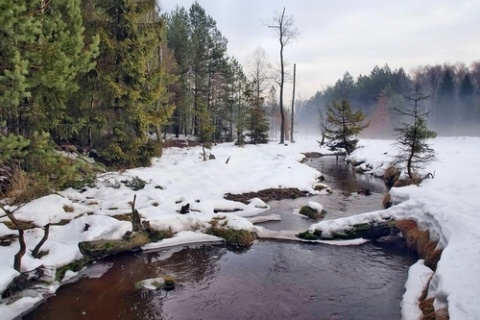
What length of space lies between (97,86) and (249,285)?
471 inches

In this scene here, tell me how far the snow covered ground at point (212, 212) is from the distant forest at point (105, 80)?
1.84 m

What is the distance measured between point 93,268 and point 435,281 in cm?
743

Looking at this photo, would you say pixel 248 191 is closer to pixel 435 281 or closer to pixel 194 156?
→ pixel 194 156

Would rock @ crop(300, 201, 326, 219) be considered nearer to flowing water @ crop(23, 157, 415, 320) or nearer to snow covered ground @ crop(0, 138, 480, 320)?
snow covered ground @ crop(0, 138, 480, 320)

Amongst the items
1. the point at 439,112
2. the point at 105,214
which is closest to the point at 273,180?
the point at 105,214

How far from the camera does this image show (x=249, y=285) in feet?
23.8

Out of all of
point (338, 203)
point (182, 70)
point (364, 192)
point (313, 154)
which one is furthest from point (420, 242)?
point (182, 70)

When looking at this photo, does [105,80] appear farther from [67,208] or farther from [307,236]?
[307,236]

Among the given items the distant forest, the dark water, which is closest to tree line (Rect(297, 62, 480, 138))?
the distant forest

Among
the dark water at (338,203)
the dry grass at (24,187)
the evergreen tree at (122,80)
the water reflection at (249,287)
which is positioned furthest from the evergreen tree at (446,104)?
the dry grass at (24,187)

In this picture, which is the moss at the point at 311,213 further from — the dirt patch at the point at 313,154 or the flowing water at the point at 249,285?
the dirt patch at the point at 313,154

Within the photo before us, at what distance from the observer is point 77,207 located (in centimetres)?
1041

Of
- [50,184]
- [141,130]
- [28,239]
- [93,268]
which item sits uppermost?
[141,130]

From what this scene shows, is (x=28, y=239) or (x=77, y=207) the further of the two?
(x=77, y=207)
